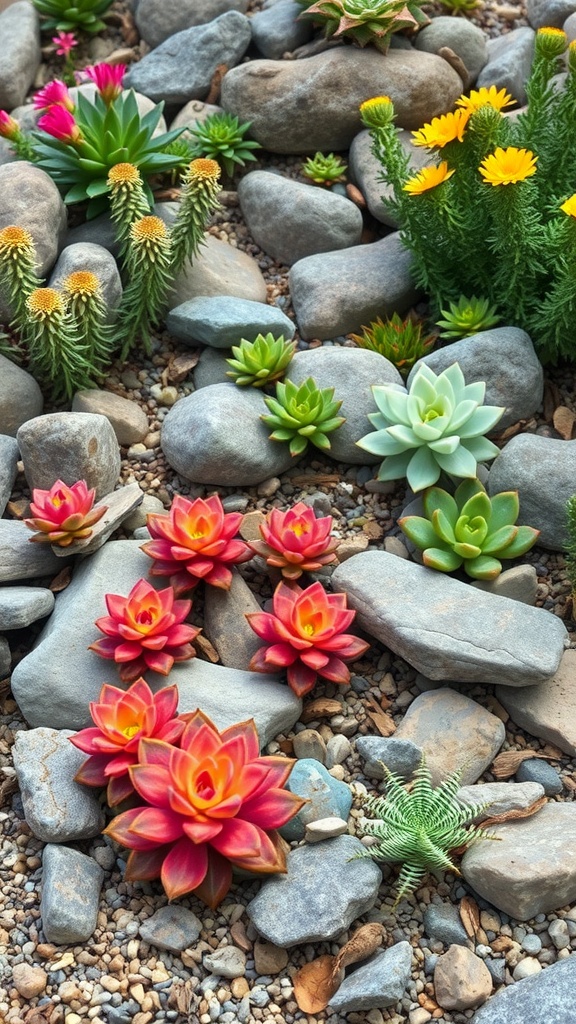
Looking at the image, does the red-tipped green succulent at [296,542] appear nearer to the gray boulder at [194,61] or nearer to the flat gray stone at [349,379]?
the flat gray stone at [349,379]

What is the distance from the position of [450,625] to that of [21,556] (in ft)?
4.94

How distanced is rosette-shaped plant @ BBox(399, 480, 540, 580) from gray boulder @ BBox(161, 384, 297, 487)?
2.06ft

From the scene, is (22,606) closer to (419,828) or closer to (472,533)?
(419,828)

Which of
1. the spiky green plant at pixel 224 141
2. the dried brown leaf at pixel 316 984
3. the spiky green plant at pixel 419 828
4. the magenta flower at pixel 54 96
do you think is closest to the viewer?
the dried brown leaf at pixel 316 984

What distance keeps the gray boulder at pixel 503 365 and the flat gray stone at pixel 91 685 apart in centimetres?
148

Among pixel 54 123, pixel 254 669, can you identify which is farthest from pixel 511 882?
pixel 54 123

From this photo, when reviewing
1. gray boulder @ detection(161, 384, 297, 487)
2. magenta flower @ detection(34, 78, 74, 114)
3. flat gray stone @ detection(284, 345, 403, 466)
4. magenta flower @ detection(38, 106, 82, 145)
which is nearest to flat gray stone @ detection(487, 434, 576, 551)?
flat gray stone @ detection(284, 345, 403, 466)

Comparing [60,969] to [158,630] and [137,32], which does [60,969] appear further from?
[137,32]

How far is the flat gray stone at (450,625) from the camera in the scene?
10.1 ft

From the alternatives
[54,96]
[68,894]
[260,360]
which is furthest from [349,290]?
[68,894]

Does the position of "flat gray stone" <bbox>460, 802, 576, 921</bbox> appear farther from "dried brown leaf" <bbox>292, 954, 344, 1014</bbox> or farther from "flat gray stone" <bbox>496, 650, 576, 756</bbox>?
"dried brown leaf" <bbox>292, 954, 344, 1014</bbox>

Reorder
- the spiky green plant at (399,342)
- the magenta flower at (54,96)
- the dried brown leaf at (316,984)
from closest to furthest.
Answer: the dried brown leaf at (316,984)
the spiky green plant at (399,342)
the magenta flower at (54,96)

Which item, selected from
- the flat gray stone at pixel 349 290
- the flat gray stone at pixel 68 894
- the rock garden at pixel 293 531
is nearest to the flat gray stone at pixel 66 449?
the rock garden at pixel 293 531

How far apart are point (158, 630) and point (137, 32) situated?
399cm
